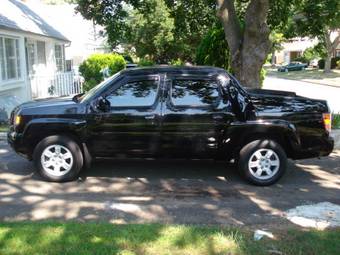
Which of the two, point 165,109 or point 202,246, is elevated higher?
point 165,109

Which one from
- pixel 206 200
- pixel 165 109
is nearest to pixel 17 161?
pixel 165 109

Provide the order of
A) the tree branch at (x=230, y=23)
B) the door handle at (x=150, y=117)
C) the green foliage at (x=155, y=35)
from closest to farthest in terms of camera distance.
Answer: the door handle at (x=150, y=117) < the tree branch at (x=230, y=23) < the green foliage at (x=155, y=35)

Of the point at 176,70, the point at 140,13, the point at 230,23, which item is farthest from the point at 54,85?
the point at 176,70

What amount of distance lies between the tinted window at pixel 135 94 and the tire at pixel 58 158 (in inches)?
36.2

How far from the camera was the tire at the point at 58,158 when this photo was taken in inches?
265

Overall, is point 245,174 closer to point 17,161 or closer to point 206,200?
point 206,200

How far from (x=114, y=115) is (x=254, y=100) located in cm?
210

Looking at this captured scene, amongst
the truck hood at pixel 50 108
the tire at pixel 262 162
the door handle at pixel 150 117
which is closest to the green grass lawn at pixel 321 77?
the tire at pixel 262 162

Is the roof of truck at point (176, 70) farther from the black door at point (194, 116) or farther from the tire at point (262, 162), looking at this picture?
the tire at point (262, 162)

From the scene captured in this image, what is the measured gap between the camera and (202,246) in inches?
173

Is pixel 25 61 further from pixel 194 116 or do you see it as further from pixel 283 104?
pixel 283 104

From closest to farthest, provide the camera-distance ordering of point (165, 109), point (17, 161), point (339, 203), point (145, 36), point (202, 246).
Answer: point (202, 246), point (339, 203), point (165, 109), point (17, 161), point (145, 36)

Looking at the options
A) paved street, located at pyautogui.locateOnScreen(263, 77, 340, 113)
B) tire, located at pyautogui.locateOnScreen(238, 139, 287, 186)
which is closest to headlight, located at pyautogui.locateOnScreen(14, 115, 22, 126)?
tire, located at pyautogui.locateOnScreen(238, 139, 287, 186)

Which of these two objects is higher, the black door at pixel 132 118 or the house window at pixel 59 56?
the house window at pixel 59 56
